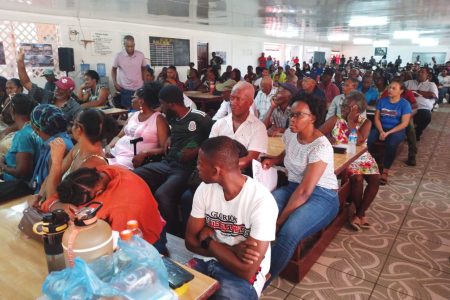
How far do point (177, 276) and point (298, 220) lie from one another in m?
1.09

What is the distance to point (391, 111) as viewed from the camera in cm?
422

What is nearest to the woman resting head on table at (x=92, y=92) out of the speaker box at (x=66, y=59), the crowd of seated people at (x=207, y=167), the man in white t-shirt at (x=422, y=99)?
the crowd of seated people at (x=207, y=167)

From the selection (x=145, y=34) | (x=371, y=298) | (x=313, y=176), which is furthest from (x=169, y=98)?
(x=145, y=34)

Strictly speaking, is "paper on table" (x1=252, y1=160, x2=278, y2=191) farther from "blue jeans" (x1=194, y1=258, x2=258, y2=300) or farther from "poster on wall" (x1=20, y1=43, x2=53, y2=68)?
"poster on wall" (x1=20, y1=43, x2=53, y2=68)

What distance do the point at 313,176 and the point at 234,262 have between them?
0.91m

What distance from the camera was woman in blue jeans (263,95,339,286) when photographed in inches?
78.9

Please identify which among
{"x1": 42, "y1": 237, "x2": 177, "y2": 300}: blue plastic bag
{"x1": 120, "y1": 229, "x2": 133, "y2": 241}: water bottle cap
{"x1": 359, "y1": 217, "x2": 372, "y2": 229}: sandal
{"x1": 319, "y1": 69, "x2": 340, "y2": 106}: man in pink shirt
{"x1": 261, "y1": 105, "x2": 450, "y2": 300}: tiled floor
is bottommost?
{"x1": 261, "y1": 105, "x2": 450, "y2": 300}: tiled floor

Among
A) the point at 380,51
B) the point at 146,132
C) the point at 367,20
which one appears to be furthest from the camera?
the point at 380,51

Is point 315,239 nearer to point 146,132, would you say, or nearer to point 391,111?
point 146,132

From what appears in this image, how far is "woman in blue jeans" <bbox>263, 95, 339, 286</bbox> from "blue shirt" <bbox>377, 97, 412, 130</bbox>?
7.75ft

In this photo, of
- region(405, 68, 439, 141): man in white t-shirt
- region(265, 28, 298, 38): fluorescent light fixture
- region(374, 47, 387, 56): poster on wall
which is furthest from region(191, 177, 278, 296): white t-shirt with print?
region(374, 47, 387, 56): poster on wall

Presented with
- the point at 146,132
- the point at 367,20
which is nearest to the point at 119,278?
the point at 146,132

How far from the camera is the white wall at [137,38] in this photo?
6.73 metres

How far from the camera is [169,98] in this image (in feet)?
8.93
